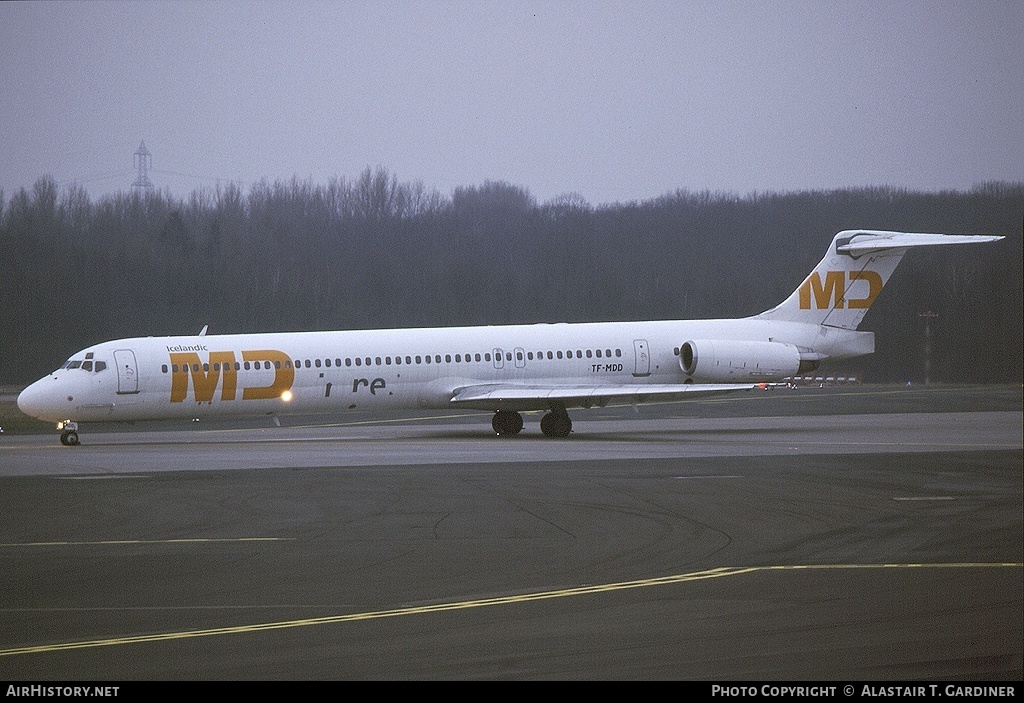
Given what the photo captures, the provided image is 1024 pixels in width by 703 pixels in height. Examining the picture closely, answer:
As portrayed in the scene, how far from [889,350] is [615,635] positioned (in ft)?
78.5

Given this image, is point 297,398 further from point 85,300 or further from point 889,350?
point 85,300

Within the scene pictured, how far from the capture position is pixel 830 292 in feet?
120

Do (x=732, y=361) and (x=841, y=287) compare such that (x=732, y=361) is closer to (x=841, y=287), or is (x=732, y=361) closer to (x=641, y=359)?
(x=641, y=359)

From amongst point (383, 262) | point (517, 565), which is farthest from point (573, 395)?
point (383, 262)

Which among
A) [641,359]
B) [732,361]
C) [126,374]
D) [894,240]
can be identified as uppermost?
[894,240]

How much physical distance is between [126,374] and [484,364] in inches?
374

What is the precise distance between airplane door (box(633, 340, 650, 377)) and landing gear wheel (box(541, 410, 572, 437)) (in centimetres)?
277

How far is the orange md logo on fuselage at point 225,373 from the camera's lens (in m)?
31.2

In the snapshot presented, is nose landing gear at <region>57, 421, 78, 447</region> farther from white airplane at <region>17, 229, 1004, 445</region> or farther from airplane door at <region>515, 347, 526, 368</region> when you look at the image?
airplane door at <region>515, 347, 526, 368</region>

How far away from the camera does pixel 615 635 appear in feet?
30.5

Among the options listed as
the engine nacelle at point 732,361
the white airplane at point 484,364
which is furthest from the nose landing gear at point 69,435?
the engine nacelle at point 732,361

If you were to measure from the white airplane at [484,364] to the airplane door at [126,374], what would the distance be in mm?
26

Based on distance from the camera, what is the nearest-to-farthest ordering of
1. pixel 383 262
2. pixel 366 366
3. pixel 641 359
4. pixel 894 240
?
pixel 894 240 < pixel 366 366 < pixel 641 359 < pixel 383 262
